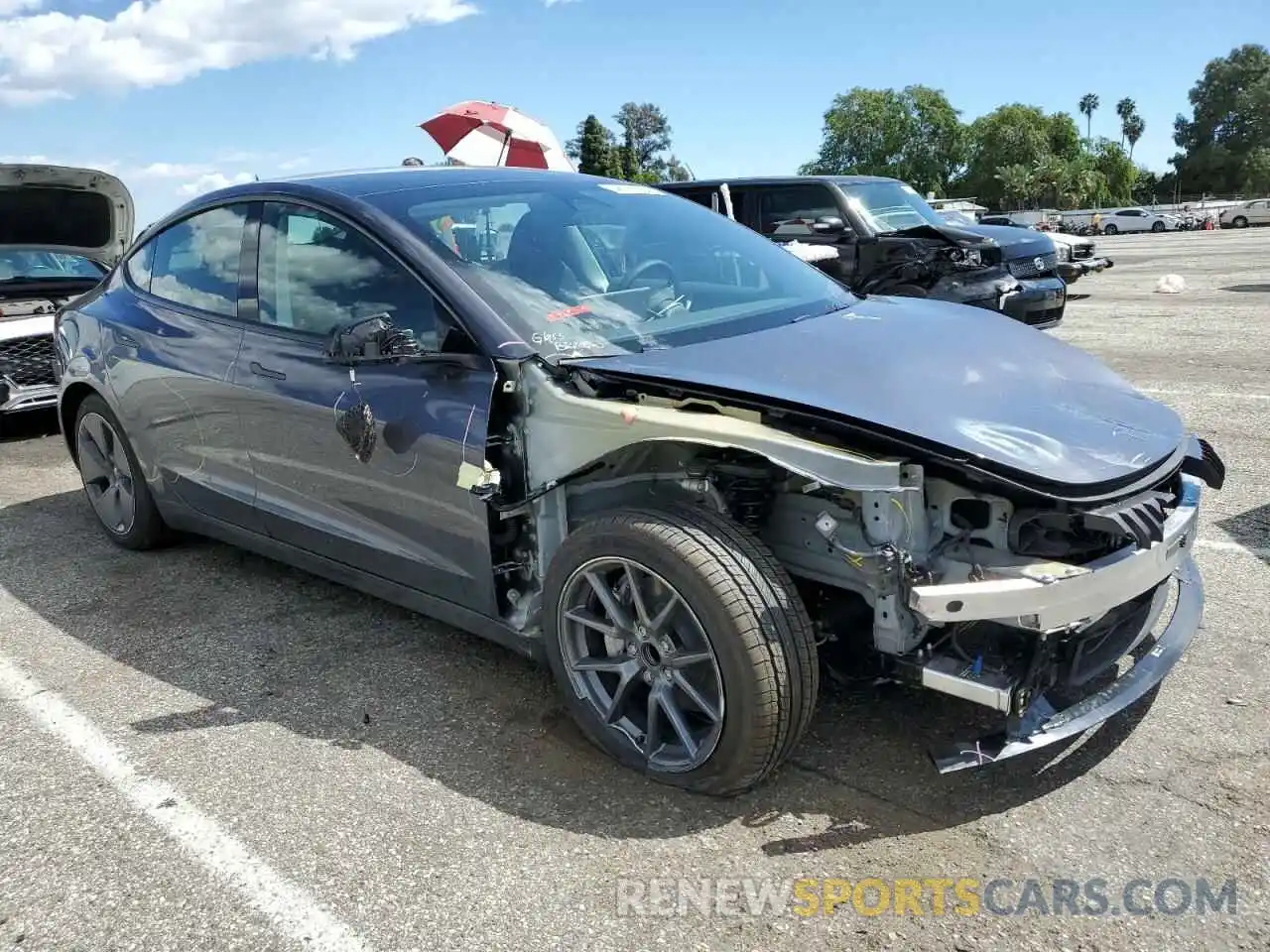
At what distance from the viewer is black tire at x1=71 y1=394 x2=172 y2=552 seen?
4656 mm

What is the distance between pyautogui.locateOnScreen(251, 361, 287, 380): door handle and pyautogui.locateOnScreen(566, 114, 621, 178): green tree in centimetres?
6551

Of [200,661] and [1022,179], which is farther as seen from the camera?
[1022,179]

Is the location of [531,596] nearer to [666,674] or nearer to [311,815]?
[666,674]

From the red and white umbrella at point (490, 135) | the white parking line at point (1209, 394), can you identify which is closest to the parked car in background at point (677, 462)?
the white parking line at point (1209, 394)

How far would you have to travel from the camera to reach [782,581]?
2.58m

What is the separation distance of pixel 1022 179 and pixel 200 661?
301 feet

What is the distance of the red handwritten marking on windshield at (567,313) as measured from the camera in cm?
310

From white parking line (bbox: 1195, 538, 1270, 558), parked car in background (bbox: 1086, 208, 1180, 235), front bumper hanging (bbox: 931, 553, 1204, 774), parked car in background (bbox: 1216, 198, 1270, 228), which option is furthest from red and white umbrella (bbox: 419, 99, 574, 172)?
parked car in background (bbox: 1086, 208, 1180, 235)

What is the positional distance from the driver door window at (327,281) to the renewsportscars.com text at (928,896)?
1.72m

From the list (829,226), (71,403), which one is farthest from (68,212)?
(829,226)

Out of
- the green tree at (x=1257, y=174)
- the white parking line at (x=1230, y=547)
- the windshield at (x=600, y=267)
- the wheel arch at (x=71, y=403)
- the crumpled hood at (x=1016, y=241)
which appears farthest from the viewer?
the green tree at (x=1257, y=174)

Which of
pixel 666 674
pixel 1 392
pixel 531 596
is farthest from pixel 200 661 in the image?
pixel 1 392

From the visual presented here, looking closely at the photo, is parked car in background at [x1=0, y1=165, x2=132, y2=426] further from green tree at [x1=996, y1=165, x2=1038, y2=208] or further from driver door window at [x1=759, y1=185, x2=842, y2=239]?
green tree at [x1=996, y1=165, x2=1038, y2=208]

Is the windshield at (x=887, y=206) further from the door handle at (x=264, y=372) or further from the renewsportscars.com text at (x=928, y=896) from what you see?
the renewsportscars.com text at (x=928, y=896)
